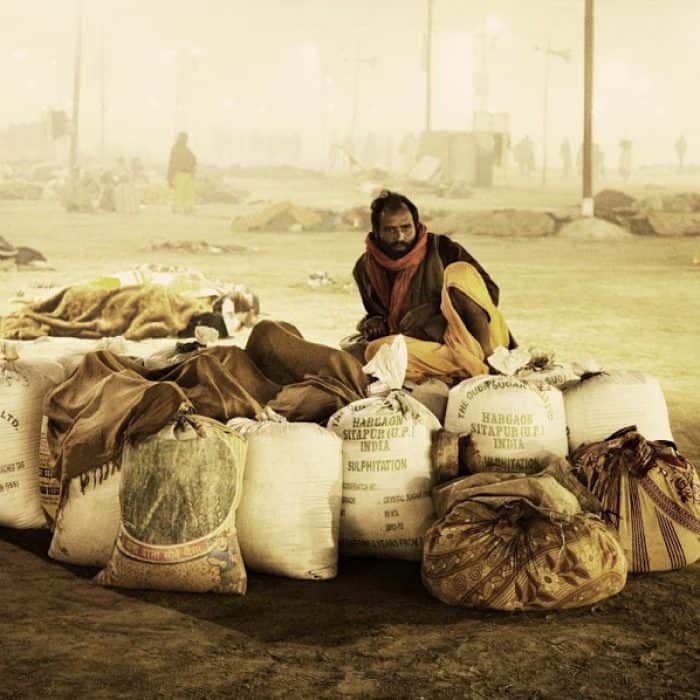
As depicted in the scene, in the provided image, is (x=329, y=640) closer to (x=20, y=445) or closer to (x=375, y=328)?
(x=20, y=445)

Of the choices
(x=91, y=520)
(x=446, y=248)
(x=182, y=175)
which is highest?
(x=182, y=175)

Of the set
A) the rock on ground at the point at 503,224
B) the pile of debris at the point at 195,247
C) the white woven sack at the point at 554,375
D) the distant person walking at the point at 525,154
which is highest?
the distant person walking at the point at 525,154

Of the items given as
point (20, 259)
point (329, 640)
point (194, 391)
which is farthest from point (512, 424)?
point (20, 259)

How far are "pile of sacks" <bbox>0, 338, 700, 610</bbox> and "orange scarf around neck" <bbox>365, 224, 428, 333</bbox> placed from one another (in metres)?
1.01

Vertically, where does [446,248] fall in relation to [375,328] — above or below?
above

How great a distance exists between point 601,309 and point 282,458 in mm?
7823

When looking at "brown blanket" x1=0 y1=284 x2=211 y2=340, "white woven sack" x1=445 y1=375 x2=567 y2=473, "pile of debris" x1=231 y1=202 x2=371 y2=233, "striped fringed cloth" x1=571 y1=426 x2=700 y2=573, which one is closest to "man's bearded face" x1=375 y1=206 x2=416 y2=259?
"white woven sack" x1=445 y1=375 x2=567 y2=473

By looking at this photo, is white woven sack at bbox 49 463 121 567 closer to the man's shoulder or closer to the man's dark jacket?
the man's dark jacket

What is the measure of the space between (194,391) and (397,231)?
1679 mm

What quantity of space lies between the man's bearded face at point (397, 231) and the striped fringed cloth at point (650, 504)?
1788mm

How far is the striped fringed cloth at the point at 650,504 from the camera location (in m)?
3.87

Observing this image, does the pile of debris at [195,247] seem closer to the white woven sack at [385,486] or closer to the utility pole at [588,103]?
the utility pole at [588,103]

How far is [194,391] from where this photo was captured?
4.11 metres

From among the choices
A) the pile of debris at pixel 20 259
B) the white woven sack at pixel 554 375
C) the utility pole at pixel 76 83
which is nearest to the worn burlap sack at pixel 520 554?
the white woven sack at pixel 554 375
